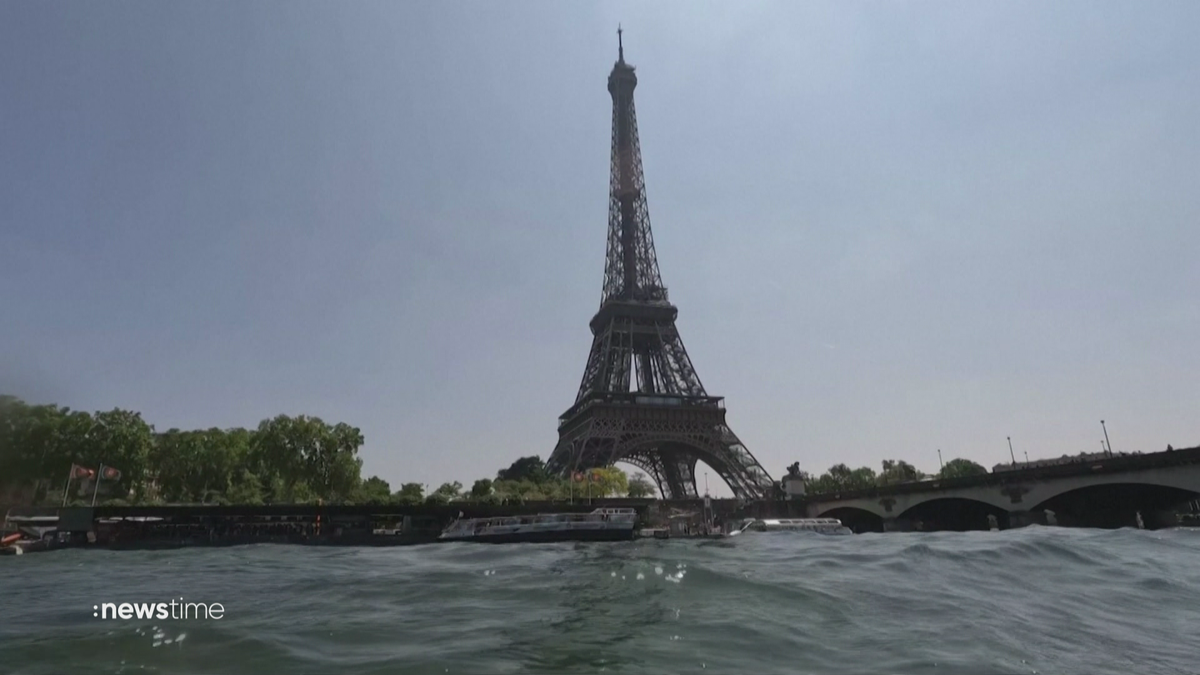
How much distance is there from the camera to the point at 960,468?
107 meters

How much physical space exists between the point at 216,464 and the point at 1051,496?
77259 millimetres

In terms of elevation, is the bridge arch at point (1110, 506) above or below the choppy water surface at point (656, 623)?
above

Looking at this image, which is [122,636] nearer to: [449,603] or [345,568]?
[449,603]

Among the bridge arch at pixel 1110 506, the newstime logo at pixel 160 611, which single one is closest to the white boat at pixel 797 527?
the bridge arch at pixel 1110 506

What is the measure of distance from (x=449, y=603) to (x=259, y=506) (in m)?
52.5

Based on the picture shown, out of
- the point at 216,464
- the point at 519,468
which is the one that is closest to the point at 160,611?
the point at 216,464

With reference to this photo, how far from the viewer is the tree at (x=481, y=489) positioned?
74.1m

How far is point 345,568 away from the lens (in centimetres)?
2144

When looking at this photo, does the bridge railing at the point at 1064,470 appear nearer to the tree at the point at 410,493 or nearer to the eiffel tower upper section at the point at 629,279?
the eiffel tower upper section at the point at 629,279

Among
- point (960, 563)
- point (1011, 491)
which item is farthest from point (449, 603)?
point (1011, 491)

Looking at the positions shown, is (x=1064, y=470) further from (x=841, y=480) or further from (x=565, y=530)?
(x=841, y=480)

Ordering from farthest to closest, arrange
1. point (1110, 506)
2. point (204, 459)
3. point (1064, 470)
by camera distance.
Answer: point (204, 459)
point (1110, 506)
point (1064, 470)

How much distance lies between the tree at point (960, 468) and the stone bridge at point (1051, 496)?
31.9 meters

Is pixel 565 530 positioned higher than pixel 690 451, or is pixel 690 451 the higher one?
pixel 690 451
